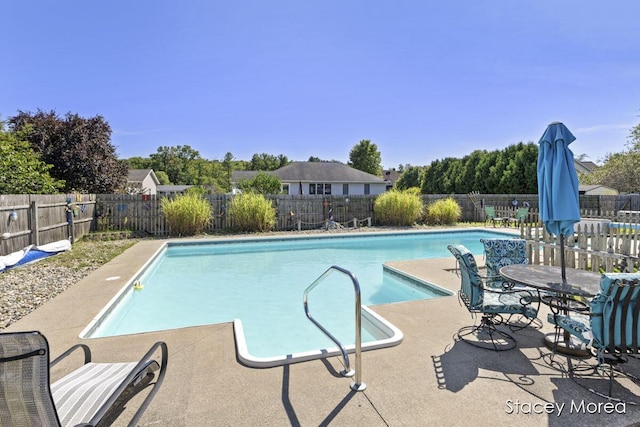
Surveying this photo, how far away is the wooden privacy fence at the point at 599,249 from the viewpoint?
5.47 m

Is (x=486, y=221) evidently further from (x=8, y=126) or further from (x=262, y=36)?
(x=8, y=126)

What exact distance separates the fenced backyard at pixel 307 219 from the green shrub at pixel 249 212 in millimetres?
439

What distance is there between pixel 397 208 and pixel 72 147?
50.1ft

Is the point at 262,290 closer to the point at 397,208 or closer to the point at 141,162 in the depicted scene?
the point at 397,208

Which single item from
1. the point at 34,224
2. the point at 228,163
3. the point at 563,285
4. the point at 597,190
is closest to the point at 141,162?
the point at 228,163

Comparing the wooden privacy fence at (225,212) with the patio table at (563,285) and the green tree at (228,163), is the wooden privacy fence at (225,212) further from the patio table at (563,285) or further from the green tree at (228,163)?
the green tree at (228,163)

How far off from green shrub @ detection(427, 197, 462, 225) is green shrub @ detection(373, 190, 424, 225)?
98 cm

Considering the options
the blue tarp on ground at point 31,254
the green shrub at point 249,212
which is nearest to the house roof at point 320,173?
the green shrub at point 249,212

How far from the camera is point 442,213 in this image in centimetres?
1761

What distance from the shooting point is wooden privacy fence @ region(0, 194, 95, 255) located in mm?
7809

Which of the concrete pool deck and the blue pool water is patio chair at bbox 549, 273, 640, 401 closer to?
the concrete pool deck

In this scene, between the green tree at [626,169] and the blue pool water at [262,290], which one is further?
the green tree at [626,169]

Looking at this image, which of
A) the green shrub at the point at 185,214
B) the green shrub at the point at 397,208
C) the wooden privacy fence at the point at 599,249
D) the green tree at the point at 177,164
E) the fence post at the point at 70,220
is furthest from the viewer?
the green tree at the point at 177,164

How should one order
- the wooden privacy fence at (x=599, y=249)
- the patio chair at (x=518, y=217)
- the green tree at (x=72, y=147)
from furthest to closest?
the green tree at (x=72, y=147) < the patio chair at (x=518, y=217) < the wooden privacy fence at (x=599, y=249)
